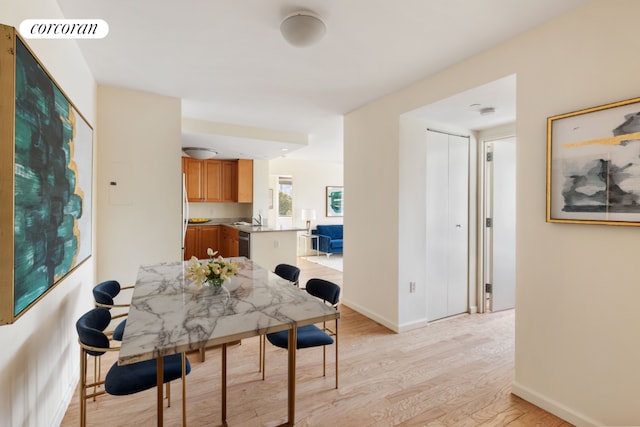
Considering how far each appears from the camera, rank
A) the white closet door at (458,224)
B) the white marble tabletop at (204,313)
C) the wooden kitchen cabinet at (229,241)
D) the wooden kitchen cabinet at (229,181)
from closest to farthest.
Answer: the white marble tabletop at (204,313)
the white closet door at (458,224)
the wooden kitchen cabinet at (229,241)
the wooden kitchen cabinet at (229,181)

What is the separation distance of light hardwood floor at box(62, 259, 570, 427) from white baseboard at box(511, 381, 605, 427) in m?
0.04

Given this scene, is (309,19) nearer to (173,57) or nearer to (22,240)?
(173,57)

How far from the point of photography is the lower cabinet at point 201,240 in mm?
6356

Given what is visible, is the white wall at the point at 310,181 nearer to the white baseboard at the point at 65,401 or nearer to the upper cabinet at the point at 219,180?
the upper cabinet at the point at 219,180

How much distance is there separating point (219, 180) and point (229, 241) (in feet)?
4.89

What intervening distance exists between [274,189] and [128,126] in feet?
15.3

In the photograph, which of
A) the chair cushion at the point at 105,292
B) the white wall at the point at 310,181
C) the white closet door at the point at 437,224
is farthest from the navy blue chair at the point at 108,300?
the white wall at the point at 310,181

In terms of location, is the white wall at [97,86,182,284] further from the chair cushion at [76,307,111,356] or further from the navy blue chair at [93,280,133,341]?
the chair cushion at [76,307,111,356]

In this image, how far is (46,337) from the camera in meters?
1.68

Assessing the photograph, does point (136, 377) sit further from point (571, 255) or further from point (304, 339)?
point (571, 255)

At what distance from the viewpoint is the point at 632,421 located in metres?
1.62

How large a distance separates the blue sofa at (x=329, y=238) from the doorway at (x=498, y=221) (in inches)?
165

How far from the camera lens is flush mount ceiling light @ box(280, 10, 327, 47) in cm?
189

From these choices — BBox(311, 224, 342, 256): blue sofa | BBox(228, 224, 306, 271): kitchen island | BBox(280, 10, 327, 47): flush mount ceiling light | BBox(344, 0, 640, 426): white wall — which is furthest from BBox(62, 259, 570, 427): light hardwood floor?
BBox(311, 224, 342, 256): blue sofa
